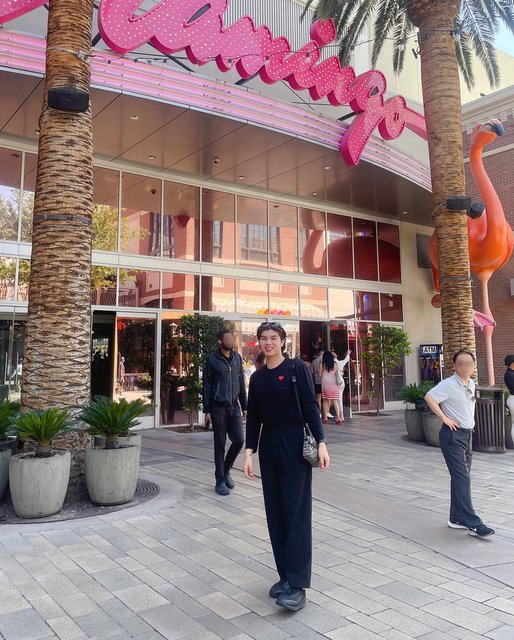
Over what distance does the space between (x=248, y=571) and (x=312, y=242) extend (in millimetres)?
13110

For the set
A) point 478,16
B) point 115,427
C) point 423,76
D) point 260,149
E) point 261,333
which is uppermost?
point 478,16

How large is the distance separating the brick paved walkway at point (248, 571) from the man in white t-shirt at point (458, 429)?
0.22 m

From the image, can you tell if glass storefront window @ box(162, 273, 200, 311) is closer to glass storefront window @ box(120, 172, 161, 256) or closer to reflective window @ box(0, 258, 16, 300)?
glass storefront window @ box(120, 172, 161, 256)

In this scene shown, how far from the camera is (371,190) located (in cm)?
1505

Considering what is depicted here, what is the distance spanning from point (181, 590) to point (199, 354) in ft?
27.3

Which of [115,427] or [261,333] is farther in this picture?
[115,427]

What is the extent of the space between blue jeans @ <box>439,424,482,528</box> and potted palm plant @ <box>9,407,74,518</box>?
3816 millimetres

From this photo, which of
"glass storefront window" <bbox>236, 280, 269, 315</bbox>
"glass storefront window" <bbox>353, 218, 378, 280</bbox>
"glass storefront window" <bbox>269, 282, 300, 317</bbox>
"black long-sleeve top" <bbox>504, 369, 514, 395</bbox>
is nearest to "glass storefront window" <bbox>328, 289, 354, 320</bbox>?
"glass storefront window" <bbox>353, 218, 378, 280</bbox>

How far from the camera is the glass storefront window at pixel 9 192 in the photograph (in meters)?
11.2

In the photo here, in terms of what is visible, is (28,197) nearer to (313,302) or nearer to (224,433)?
(224,433)

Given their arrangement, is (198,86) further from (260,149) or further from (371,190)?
(371,190)

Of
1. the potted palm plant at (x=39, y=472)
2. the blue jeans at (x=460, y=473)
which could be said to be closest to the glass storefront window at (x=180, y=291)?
the potted palm plant at (x=39, y=472)

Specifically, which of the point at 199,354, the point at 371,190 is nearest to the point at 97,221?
the point at 199,354

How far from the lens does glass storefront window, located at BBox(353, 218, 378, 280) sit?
17500 millimetres
